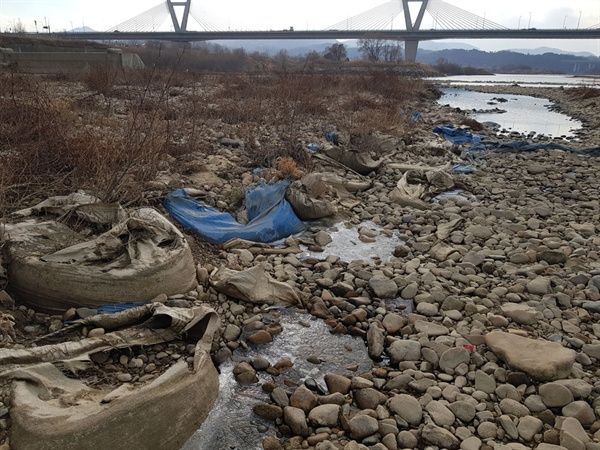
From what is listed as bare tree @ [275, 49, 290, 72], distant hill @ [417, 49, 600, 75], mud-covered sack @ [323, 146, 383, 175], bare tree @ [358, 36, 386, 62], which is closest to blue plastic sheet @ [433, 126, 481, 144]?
mud-covered sack @ [323, 146, 383, 175]

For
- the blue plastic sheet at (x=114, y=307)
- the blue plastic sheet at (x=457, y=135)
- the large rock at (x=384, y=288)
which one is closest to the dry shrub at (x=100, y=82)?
the blue plastic sheet at (x=457, y=135)

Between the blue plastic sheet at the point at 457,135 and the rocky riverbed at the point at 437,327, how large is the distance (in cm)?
479

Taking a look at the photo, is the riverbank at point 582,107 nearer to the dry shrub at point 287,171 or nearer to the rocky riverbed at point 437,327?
the rocky riverbed at point 437,327

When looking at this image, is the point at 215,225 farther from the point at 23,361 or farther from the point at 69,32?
the point at 69,32

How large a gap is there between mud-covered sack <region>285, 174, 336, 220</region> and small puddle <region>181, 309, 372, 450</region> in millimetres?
1703

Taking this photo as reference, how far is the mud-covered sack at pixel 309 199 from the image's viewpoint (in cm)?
472

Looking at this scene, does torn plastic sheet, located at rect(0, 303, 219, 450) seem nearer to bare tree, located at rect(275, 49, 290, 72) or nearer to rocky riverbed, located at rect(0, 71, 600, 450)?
rocky riverbed, located at rect(0, 71, 600, 450)

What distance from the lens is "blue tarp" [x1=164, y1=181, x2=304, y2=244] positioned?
4.01 m

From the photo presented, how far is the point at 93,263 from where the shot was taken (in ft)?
8.96

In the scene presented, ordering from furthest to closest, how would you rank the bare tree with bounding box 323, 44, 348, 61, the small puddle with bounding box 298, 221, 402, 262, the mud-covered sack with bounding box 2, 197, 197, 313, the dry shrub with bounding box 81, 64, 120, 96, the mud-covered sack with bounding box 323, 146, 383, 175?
the bare tree with bounding box 323, 44, 348, 61
the dry shrub with bounding box 81, 64, 120, 96
the mud-covered sack with bounding box 323, 146, 383, 175
the small puddle with bounding box 298, 221, 402, 262
the mud-covered sack with bounding box 2, 197, 197, 313

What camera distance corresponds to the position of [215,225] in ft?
13.5

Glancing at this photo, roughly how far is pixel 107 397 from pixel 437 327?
2.06 metres

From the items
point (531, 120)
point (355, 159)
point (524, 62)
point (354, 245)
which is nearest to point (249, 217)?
point (354, 245)

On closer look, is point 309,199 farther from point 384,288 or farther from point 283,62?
point 283,62
